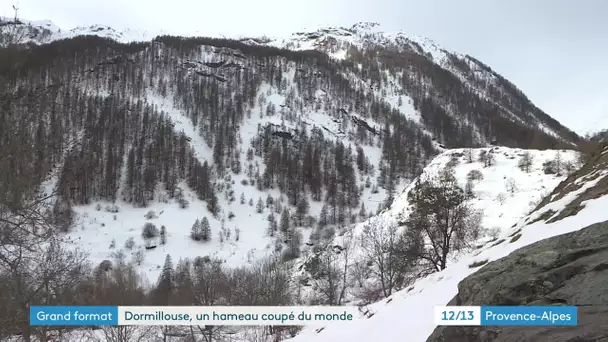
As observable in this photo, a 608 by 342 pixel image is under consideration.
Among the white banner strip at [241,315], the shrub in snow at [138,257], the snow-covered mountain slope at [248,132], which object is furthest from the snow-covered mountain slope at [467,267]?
the shrub in snow at [138,257]

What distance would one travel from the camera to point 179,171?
116 metres

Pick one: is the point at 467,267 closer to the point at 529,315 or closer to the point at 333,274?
the point at 529,315

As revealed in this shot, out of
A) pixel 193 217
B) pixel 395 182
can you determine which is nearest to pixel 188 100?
pixel 193 217

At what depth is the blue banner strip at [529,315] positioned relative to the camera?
10.8 feet

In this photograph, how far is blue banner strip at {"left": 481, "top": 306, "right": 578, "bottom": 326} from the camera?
3.28 m

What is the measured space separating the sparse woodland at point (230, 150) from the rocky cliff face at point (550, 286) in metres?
6.11

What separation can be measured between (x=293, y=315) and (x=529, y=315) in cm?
1081

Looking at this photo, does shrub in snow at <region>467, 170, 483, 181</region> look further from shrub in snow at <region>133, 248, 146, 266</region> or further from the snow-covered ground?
shrub in snow at <region>133, 248, 146, 266</region>

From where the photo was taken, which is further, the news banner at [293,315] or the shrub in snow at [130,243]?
the shrub in snow at [130,243]

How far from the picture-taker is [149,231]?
82250 mm

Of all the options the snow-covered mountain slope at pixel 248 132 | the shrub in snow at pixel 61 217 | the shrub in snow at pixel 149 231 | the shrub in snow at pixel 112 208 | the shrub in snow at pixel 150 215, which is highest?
the snow-covered mountain slope at pixel 248 132

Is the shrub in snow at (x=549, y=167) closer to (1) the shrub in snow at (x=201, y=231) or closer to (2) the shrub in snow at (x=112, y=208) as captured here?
(1) the shrub in snow at (x=201, y=231)

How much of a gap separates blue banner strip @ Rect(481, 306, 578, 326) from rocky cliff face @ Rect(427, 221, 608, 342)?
71 mm

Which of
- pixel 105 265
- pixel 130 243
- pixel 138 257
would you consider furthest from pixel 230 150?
pixel 105 265
